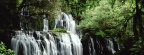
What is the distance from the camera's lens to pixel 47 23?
914 inches

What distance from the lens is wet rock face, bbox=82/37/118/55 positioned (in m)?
22.4

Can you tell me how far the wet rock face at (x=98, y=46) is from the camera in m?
22.4

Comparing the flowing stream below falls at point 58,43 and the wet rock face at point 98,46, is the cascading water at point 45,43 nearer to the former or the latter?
the flowing stream below falls at point 58,43

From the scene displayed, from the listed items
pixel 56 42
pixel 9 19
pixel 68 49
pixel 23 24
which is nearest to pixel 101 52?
pixel 68 49

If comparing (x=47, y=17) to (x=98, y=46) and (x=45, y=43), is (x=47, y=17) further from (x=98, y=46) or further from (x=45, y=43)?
(x=98, y=46)

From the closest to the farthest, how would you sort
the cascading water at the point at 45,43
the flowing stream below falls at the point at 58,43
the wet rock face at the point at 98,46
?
the cascading water at the point at 45,43 < the flowing stream below falls at the point at 58,43 < the wet rock face at the point at 98,46

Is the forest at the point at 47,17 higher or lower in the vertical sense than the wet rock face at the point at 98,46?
higher

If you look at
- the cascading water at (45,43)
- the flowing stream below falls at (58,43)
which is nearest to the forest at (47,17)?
the cascading water at (45,43)

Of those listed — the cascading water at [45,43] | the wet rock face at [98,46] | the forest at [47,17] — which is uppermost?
the forest at [47,17]

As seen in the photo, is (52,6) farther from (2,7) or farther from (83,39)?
(83,39)

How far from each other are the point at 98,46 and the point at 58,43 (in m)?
5.79

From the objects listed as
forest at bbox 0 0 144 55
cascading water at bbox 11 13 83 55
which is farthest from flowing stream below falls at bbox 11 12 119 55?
forest at bbox 0 0 144 55

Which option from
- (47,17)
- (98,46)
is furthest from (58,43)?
(98,46)

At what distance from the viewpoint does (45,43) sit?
58.9ft
